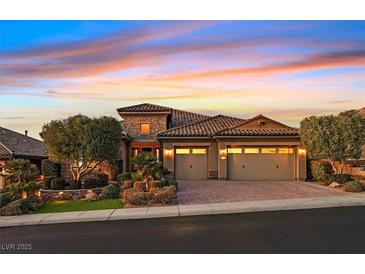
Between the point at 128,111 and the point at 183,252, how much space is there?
2227 cm

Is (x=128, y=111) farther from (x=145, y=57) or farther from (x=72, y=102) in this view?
(x=145, y=57)

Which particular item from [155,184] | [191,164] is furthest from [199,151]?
[155,184]

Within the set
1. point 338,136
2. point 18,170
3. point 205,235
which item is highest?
point 338,136

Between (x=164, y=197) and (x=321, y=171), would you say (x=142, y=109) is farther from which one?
(x=164, y=197)

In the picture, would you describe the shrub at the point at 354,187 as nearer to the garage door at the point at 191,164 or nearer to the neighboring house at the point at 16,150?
the garage door at the point at 191,164

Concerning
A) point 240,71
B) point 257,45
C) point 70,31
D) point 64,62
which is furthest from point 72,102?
point 257,45

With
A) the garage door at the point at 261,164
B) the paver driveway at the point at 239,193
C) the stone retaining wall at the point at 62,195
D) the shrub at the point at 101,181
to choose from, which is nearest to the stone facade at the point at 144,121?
the garage door at the point at 261,164

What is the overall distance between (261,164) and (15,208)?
17084mm

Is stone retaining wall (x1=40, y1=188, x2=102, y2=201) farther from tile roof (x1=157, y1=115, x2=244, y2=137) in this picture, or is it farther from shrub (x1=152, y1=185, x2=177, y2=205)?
tile roof (x1=157, y1=115, x2=244, y2=137)

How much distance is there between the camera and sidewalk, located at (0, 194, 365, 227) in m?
12.2

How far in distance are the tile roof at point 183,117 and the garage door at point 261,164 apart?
9765 mm

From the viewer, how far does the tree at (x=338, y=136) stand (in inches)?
792

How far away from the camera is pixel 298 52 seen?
16.4m

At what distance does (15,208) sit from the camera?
13.6m
